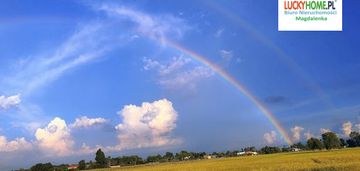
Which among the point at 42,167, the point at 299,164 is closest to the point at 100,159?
the point at 42,167

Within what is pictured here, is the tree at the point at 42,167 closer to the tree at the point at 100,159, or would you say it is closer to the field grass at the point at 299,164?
the tree at the point at 100,159

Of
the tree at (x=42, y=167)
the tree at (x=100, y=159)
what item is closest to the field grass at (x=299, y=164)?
the tree at (x=100, y=159)

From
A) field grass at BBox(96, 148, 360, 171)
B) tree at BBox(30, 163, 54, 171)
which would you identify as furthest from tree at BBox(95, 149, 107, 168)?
field grass at BBox(96, 148, 360, 171)

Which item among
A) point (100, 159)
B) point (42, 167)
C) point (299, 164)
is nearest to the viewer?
point (299, 164)

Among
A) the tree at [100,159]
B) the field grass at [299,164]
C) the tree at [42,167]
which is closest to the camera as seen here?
the field grass at [299,164]

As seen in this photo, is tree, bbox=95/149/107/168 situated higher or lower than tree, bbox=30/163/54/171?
higher

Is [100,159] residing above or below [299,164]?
below

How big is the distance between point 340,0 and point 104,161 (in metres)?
157

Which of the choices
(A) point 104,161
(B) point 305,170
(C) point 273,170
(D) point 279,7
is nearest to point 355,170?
(B) point 305,170

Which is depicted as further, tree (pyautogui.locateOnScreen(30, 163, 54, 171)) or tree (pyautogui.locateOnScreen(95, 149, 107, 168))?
tree (pyautogui.locateOnScreen(95, 149, 107, 168))

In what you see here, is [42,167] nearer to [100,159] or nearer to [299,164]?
[100,159]

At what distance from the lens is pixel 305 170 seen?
4950cm

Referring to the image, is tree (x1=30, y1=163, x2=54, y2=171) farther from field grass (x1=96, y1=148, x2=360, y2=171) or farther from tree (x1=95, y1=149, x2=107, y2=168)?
field grass (x1=96, y1=148, x2=360, y2=171)

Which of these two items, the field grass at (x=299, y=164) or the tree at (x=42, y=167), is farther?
the tree at (x=42, y=167)
